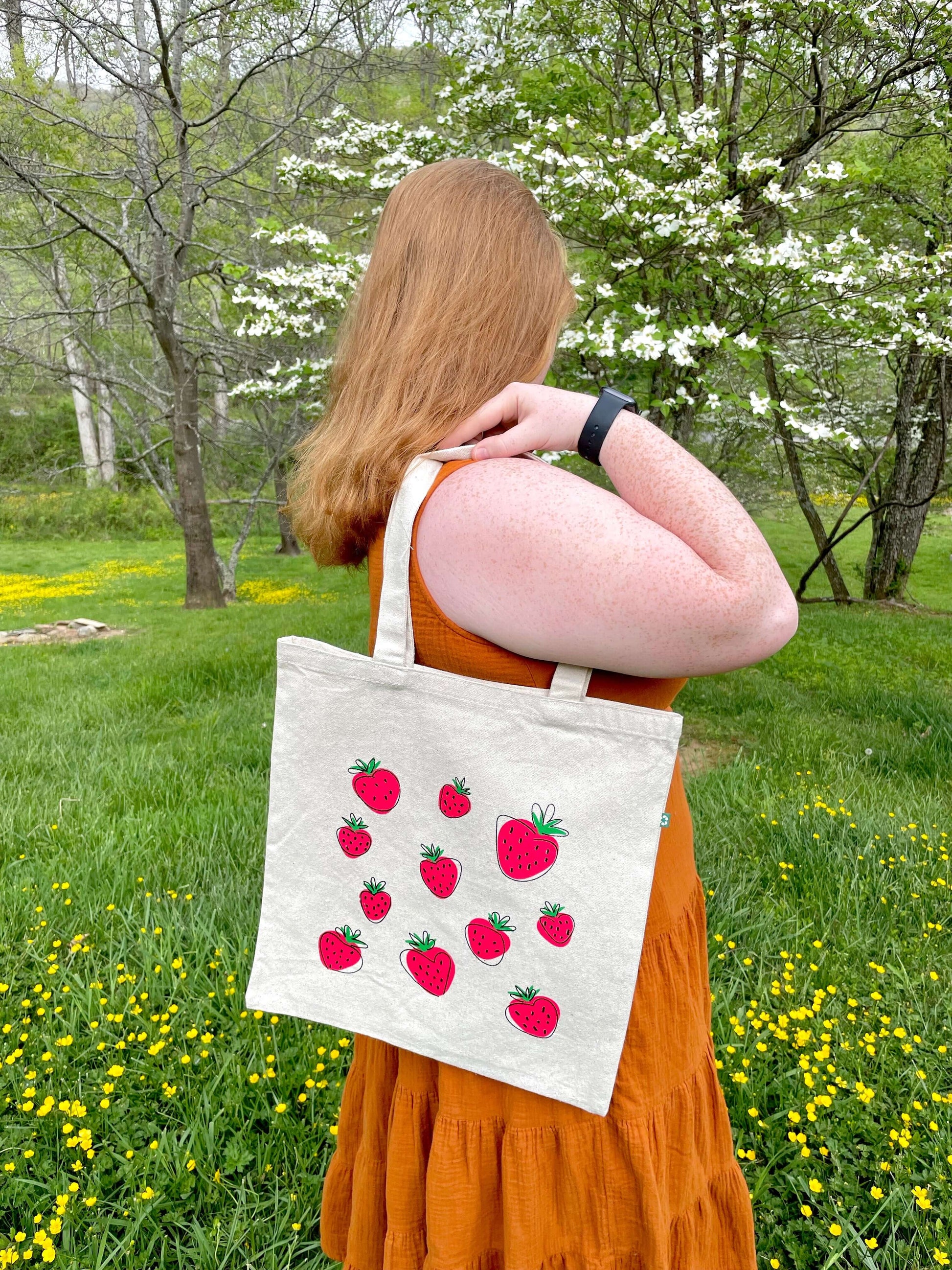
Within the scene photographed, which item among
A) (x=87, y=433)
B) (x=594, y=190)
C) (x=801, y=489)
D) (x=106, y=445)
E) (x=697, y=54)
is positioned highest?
(x=697, y=54)

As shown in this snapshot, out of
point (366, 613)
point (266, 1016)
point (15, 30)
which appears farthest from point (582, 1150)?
point (15, 30)

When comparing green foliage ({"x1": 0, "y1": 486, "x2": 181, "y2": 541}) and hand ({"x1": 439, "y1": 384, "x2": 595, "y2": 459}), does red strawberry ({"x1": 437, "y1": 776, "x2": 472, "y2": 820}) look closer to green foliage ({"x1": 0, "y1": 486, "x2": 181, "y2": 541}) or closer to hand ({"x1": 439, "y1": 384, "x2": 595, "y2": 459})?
hand ({"x1": 439, "y1": 384, "x2": 595, "y2": 459})

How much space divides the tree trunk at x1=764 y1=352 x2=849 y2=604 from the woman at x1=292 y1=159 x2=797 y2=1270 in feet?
19.2

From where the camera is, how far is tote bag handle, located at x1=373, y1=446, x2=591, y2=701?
2.90 feet

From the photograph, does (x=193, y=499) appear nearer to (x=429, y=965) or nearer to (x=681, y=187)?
(x=681, y=187)

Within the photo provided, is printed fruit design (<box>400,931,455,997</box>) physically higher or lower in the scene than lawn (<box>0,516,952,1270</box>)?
higher

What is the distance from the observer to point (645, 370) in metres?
5.22

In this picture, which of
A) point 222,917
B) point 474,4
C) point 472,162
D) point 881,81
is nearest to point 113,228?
point 474,4

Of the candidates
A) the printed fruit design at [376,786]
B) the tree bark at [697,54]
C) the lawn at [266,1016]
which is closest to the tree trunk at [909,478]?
the tree bark at [697,54]

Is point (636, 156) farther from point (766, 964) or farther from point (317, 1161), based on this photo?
point (317, 1161)

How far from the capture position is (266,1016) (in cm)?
219

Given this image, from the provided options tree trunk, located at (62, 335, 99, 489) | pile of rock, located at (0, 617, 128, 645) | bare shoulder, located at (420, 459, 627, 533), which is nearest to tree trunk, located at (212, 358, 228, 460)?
pile of rock, located at (0, 617, 128, 645)

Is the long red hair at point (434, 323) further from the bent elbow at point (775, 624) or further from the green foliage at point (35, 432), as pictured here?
the green foliage at point (35, 432)

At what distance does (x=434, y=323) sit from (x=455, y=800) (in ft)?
2.02
